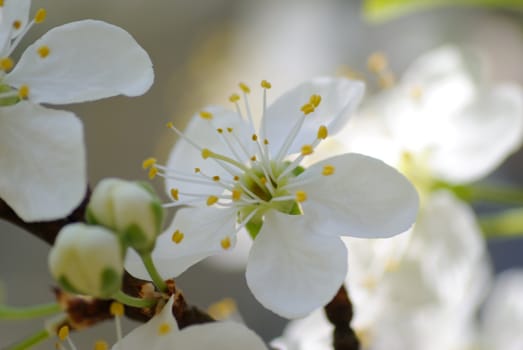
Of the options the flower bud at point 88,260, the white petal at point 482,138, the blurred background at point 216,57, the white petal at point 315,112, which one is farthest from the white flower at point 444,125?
the blurred background at point 216,57

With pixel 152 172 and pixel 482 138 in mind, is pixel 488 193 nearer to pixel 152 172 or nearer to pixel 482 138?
pixel 482 138

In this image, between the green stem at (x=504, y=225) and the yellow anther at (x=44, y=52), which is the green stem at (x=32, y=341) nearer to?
the yellow anther at (x=44, y=52)

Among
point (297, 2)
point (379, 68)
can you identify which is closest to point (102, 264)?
point (379, 68)

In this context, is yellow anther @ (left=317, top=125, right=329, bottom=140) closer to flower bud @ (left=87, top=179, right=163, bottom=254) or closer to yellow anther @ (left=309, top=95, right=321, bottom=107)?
yellow anther @ (left=309, top=95, right=321, bottom=107)

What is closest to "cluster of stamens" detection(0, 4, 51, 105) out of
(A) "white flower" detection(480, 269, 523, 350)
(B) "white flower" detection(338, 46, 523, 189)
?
(B) "white flower" detection(338, 46, 523, 189)

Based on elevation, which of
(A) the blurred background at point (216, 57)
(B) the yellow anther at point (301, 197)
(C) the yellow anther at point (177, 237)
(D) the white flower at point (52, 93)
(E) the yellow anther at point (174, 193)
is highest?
(D) the white flower at point (52, 93)

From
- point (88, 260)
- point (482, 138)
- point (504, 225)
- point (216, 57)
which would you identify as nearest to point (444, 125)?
point (482, 138)

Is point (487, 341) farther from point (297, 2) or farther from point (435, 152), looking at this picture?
point (297, 2)

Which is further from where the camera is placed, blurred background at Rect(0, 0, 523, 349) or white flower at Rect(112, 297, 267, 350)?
blurred background at Rect(0, 0, 523, 349)
